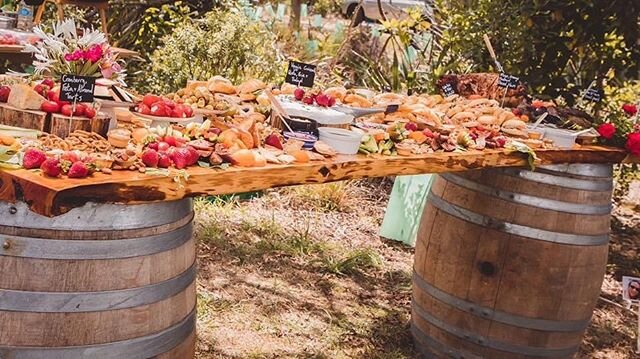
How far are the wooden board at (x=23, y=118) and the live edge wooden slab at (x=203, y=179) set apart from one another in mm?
424

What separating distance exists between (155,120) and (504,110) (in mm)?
1926

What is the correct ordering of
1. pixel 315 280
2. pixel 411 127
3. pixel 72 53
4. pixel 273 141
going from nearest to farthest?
1. pixel 72 53
2. pixel 273 141
3. pixel 411 127
4. pixel 315 280

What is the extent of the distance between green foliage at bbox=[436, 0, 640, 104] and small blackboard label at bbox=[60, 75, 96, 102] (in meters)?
4.13

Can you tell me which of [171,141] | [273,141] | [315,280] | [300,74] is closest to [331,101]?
[300,74]

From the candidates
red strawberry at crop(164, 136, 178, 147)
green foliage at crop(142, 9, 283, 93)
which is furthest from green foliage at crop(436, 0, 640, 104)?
red strawberry at crop(164, 136, 178, 147)

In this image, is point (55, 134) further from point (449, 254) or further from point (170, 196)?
point (449, 254)

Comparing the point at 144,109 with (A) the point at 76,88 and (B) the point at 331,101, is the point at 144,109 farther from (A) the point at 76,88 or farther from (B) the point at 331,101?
(B) the point at 331,101

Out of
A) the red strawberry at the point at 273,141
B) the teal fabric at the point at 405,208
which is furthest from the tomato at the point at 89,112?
the teal fabric at the point at 405,208

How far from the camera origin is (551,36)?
6141 mm

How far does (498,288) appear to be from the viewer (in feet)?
13.0

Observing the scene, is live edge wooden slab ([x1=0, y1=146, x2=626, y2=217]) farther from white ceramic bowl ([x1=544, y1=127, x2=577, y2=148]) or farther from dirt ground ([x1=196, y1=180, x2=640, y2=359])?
dirt ground ([x1=196, y1=180, x2=640, y2=359])

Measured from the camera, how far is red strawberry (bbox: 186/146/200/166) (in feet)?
8.25

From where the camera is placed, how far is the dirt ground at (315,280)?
4.50 metres

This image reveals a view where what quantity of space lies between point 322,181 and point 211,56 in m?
4.51
